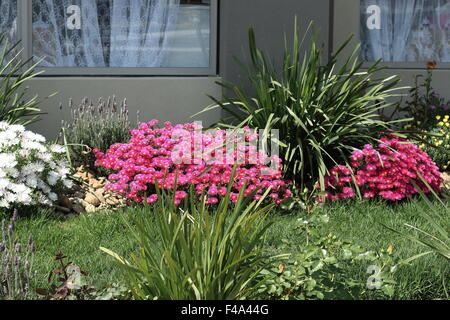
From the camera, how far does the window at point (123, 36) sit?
7875mm

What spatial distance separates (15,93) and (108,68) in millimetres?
1154

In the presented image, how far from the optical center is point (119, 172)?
641cm

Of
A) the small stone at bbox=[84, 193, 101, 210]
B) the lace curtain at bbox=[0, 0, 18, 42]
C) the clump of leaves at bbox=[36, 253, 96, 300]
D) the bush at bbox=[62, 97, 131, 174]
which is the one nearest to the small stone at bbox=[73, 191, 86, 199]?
the small stone at bbox=[84, 193, 101, 210]

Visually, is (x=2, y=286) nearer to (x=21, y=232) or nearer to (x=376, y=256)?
(x=21, y=232)

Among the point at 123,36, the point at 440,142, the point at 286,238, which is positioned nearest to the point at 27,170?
the point at 286,238

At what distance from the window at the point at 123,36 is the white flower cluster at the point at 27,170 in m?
1.78

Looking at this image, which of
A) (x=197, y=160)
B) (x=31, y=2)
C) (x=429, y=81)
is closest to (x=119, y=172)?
(x=197, y=160)

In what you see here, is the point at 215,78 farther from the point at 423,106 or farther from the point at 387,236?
the point at 387,236

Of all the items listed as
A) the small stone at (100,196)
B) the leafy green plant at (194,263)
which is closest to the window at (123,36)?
the small stone at (100,196)

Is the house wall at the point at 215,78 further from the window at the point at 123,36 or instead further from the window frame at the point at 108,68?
the window at the point at 123,36

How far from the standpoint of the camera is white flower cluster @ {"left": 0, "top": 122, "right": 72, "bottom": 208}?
567 cm

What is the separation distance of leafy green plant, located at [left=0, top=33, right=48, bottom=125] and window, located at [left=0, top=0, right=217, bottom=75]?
250 mm

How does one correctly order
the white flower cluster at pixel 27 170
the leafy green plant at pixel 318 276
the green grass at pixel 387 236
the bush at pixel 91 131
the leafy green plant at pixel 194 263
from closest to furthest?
1. the leafy green plant at pixel 194 263
2. the leafy green plant at pixel 318 276
3. the green grass at pixel 387 236
4. the white flower cluster at pixel 27 170
5. the bush at pixel 91 131

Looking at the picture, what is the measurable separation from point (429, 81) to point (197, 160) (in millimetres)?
3902
